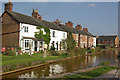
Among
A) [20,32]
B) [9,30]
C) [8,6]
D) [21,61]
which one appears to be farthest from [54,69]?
[8,6]

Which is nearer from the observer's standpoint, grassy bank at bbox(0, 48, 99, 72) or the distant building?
grassy bank at bbox(0, 48, 99, 72)

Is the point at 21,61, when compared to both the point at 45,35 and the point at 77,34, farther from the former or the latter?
the point at 77,34

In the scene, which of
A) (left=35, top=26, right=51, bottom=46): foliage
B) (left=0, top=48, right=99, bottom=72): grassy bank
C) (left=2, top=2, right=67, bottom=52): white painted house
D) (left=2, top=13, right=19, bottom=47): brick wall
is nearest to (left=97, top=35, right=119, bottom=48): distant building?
(left=35, top=26, right=51, bottom=46): foliage

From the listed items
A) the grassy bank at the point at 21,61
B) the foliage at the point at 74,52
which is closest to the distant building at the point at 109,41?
the foliage at the point at 74,52

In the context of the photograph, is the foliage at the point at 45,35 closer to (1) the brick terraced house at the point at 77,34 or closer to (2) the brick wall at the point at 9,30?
(2) the brick wall at the point at 9,30

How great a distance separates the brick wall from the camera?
958 inches

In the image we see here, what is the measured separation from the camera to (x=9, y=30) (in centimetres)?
2547

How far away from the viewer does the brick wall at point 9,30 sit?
79.9 feet

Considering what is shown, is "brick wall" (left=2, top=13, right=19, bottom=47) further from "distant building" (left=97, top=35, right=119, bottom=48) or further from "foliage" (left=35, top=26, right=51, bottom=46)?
"distant building" (left=97, top=35, right=119, bottom=48)

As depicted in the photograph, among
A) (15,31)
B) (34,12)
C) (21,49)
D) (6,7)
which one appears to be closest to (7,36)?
(15,31)

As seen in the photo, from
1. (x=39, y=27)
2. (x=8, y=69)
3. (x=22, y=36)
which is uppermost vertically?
(x=39, y=27)

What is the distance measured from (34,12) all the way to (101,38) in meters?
66.1

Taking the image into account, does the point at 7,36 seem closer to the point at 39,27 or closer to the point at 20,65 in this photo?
the point at 39,27

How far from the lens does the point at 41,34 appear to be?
28734mm
